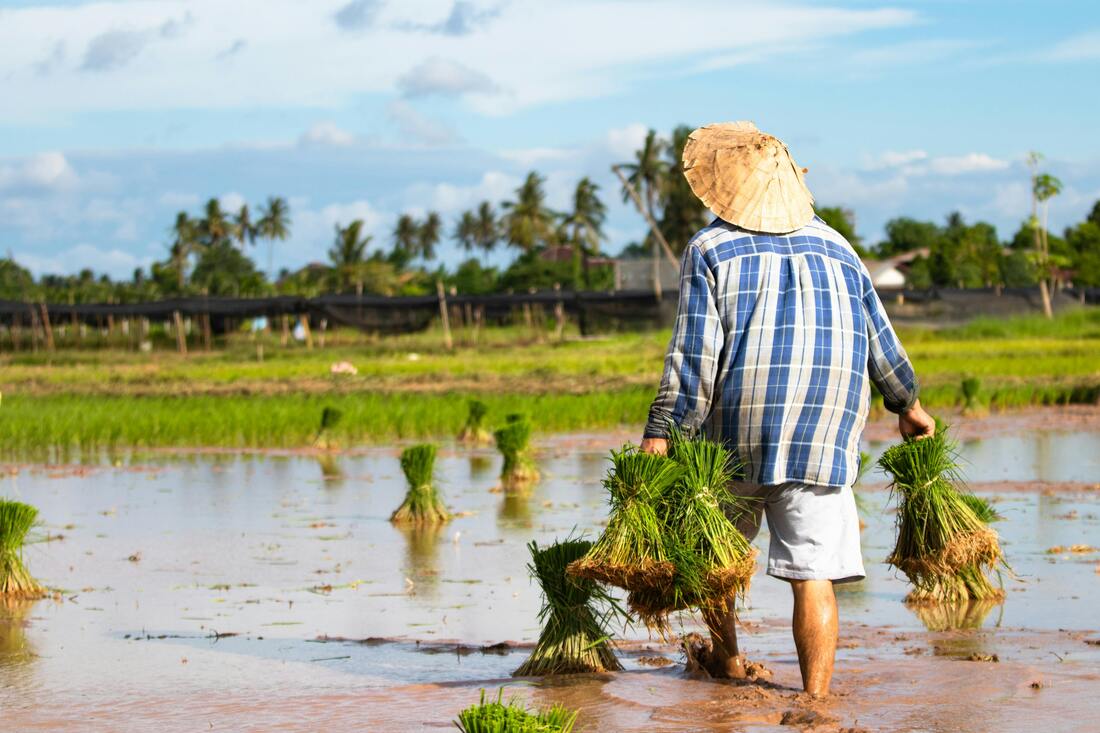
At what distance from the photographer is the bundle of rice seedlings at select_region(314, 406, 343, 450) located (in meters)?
15.1

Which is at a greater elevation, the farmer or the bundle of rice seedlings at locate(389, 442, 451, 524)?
the farmer

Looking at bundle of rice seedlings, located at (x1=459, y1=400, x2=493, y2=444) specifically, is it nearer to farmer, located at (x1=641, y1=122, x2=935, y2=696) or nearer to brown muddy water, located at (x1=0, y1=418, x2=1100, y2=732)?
brown muddy water, located at (x1=0, y1=418, x2=1100, y2=732)

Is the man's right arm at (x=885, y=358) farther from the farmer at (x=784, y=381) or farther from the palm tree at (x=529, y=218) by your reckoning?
the palm tree at (x=529, y=218)

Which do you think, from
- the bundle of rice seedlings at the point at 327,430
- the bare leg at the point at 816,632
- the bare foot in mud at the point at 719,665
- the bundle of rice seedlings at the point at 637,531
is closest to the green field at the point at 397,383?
the bundle of rice seedlings at the point at 327,430

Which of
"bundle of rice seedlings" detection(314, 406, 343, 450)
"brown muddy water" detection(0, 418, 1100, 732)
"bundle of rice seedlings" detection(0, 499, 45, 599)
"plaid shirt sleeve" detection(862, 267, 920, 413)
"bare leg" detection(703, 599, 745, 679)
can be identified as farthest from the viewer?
"bundle of rice seedlings" detection(314, 406, 343, 450)

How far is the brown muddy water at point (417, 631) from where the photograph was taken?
431cm

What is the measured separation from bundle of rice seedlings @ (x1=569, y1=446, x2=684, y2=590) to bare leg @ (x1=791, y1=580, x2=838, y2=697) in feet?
1.36

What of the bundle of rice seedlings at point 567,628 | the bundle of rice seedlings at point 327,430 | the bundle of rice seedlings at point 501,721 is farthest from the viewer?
the bundle of rice seedlings at point 327,430

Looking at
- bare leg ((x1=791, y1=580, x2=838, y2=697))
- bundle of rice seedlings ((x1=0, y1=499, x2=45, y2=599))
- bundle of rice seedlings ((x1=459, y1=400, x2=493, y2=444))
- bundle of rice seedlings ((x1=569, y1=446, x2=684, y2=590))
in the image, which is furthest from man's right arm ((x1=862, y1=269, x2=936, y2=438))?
bundle of rice seedlings ((x1=459, y1=400, x2=493, y2=444))

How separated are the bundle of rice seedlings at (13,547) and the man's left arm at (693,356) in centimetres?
361

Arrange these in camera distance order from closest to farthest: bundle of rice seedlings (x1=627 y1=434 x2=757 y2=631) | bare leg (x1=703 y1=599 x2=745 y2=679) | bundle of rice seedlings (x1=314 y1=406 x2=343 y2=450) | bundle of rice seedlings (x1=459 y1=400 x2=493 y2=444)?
bundle of rice seedlings (x1=627 y1=434 x2=757 y2=631)
bare leg (x1=703 y1=599 x2=745 y2=679)
bundle of rice seedlings (x1=314 y1=406 x2=343 y2=450)
bundle of rice seedlings (x1=459 y1=400 x2=493 y2=444)

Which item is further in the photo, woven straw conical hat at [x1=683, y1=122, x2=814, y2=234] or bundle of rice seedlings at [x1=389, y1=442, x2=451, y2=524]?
bundle of rice seedlings at [x1=389, y1=442, x2=451, y2=524]

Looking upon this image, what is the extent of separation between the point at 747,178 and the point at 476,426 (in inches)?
453

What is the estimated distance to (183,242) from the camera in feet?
214
